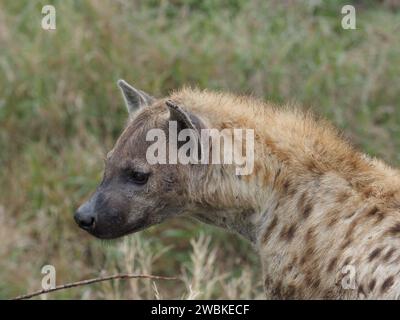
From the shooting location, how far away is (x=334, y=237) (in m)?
3.12

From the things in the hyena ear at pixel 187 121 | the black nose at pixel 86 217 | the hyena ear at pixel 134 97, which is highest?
the hyena ear at pixel 134 97

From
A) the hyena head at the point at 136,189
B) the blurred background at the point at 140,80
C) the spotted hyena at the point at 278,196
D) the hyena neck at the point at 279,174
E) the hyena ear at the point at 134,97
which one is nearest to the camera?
the spotted hyena at the point at 278,196

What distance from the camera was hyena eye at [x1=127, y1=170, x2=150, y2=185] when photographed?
3.43 m

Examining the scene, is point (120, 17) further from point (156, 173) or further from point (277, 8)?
point (156, 173)

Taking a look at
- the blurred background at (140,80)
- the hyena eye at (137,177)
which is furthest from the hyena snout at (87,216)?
the blurred background at (140,80)

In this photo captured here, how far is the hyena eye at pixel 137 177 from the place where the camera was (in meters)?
3.43

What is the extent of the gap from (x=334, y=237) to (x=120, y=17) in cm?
386

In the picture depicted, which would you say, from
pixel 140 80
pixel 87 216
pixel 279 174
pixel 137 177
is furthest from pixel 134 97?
pixel 140 80

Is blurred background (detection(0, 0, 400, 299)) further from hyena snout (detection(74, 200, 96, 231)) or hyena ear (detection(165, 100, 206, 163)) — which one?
hyena ear (detection(165, 100, 206, 163))

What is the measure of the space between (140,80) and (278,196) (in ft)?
10.7

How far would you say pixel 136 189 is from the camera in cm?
344

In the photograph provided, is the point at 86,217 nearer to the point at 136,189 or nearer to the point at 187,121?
the point at 136,189

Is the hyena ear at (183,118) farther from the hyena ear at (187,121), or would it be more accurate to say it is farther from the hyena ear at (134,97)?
the hyena ear at (134,97)

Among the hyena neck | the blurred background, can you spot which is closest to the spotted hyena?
the hyena neck
